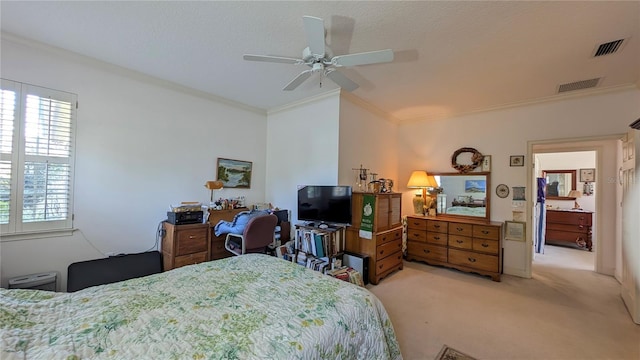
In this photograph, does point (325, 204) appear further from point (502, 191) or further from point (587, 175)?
point (587, 175)

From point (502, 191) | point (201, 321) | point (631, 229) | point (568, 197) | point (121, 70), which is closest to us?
point (201, 321)

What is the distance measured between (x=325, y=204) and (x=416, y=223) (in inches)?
70.8

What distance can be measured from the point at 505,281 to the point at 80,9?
5.75m

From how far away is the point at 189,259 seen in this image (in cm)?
328

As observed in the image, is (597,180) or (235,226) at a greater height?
(597,180)

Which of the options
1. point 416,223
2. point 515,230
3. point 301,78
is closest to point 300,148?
point 301,78

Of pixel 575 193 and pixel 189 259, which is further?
pixel 575 193

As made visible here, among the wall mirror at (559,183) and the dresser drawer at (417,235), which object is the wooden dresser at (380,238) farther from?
the wall mirror at (559,183)

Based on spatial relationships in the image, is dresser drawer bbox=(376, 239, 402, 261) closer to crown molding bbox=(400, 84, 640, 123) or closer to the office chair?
the office chair

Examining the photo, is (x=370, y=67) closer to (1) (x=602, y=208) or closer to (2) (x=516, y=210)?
(2) (x=516, y=210)

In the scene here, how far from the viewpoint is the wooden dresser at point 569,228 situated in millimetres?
5367

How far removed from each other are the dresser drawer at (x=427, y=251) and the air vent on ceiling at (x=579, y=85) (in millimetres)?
2743

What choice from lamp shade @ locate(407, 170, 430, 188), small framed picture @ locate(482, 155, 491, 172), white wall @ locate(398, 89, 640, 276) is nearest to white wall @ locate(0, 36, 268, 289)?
lamp shade @ locate(407, 170, 430, 188)

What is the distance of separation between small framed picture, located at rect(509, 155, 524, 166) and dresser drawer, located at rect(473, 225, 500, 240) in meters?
1.12
